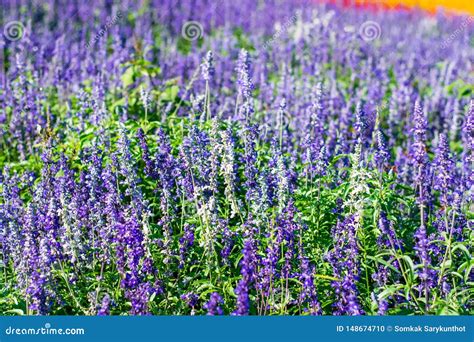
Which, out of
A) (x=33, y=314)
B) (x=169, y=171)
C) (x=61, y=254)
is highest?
(x=169, y=171)

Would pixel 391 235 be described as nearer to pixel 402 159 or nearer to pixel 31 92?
pixel 402 159

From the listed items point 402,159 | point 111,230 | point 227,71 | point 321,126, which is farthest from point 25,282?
point 227,71

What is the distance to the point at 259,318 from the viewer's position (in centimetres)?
451

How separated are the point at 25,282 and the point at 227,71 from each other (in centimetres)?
621

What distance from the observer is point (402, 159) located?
25.4ft

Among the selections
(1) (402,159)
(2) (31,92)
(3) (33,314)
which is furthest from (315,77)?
(3) (33,314)

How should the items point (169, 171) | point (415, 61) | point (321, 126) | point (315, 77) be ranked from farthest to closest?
point (415, 61) → point (315, 77) → point (321, 126) → point (169, 171)

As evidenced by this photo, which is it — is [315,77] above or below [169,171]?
above

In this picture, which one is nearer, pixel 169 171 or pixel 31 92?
pixel 169 171

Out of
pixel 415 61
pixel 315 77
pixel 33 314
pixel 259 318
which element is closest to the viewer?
pixel 259 318

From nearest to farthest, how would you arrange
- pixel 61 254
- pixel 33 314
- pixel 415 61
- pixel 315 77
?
pixel 33 314 < pixel 61 254 < pixel 315 77 < pixel 415 61

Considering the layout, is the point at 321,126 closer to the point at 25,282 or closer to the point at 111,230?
the point at 111,230

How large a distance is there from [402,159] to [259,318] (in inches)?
148

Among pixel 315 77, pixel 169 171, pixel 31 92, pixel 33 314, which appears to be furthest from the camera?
pixel 315 77
